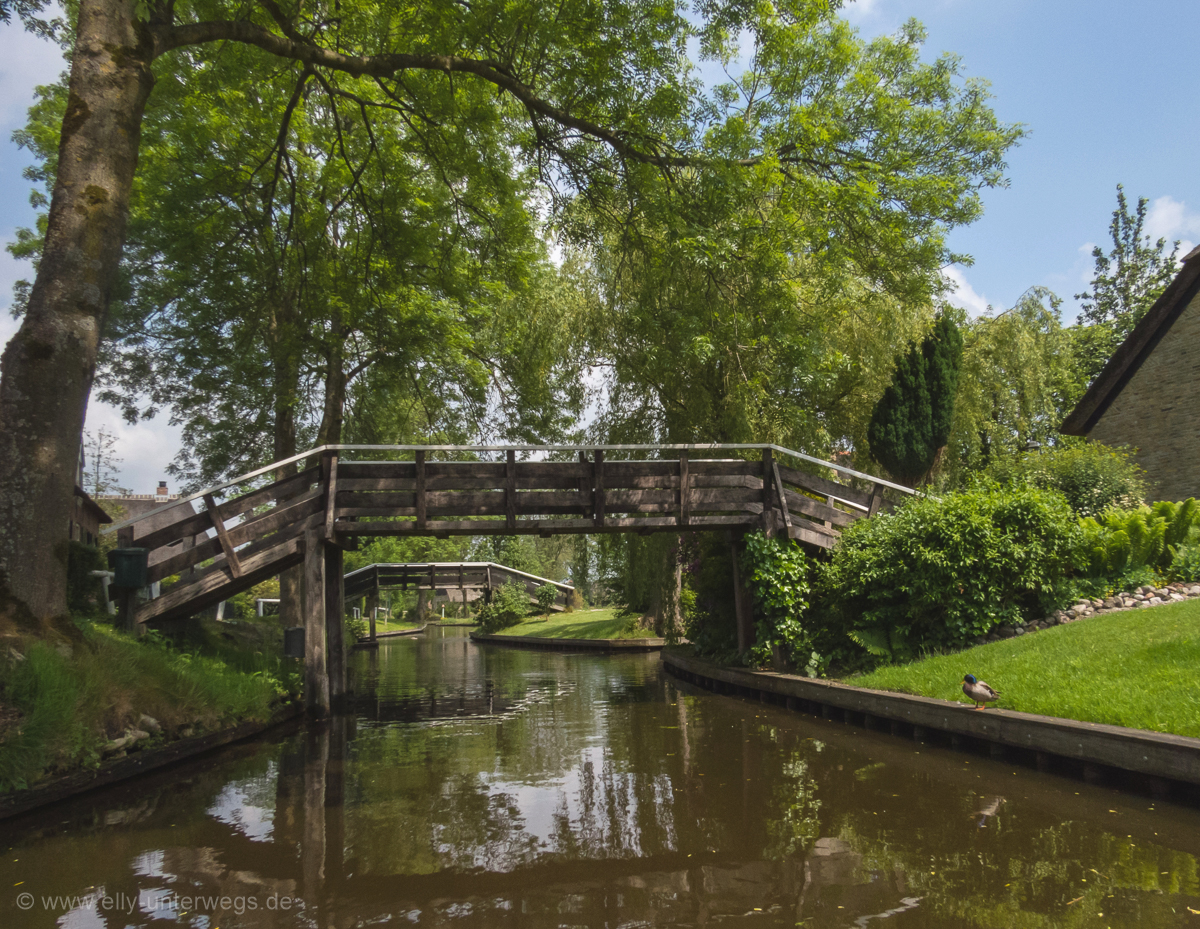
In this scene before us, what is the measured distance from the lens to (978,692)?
7840 millimetres

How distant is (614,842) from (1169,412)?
18755mm

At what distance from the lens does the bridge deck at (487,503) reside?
11.8m

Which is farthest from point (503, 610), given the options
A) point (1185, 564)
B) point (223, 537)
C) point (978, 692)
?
point (978, 692)

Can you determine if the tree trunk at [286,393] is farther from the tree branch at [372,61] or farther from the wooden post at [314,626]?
the tree branch at [372,61]

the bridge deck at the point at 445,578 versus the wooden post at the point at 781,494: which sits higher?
the wooden post at the point at 781,494

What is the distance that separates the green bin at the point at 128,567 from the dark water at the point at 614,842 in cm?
273

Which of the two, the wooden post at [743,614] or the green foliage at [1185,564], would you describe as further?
the wooden post at [743,614]

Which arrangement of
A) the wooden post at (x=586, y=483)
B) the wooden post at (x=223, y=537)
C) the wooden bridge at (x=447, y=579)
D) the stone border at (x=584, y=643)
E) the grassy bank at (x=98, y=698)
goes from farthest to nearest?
the wooden bridge at (x=447, y=579)
the stone border at (x=584, y=643)
the wooden post at (x=586, y=483)
the wooden post at (x=223, y=537)
the grassy bank at (x=98, y=698)

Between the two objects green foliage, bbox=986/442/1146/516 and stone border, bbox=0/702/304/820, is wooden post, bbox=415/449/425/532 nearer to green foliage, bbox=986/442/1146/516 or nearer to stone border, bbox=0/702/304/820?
stone border, bbox=0/702/304/820

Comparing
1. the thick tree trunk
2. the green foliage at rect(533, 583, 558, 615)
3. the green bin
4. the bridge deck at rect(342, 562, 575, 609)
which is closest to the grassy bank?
the green bin

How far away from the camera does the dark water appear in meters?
4.31

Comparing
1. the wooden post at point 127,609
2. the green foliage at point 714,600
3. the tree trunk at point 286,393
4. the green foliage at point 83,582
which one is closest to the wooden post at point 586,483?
the green foliage at point 714,600

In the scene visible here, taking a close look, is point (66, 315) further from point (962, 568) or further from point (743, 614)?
point (743, 614)

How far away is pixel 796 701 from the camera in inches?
466
